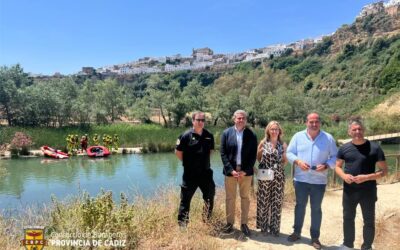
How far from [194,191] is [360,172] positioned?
67.8 inches

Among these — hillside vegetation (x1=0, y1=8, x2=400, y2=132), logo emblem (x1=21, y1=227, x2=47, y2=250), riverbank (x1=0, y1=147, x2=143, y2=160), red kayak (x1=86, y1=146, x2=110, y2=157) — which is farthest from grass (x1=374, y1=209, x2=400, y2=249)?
hillside vegetation (x1=0, y1=8, x2=400, y2=132)

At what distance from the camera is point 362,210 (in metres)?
3.71

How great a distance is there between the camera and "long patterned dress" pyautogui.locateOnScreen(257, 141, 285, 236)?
4266 millimetres

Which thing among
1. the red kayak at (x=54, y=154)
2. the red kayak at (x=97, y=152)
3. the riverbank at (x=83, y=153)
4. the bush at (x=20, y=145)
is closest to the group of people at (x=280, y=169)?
the red kayak at (x=97, y=152)

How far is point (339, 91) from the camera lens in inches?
2162

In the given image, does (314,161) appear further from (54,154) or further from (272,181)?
(54,154)

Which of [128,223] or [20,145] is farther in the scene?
[20,145]

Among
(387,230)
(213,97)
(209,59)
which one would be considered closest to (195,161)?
(387,230)

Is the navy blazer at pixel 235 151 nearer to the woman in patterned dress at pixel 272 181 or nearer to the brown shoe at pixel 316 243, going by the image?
the woman in patterned dress at pixel 272 181

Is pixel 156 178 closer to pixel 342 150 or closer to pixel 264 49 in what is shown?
pixel 342 150

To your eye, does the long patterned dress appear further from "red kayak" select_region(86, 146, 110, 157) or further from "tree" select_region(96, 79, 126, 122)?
"tree" select_region(96, 79, 126, 122)

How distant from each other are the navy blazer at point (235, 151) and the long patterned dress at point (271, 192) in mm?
198

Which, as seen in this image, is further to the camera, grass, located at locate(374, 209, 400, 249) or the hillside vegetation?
the hillside vegetation

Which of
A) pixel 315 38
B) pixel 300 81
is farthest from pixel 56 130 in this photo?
pixel 315 38
